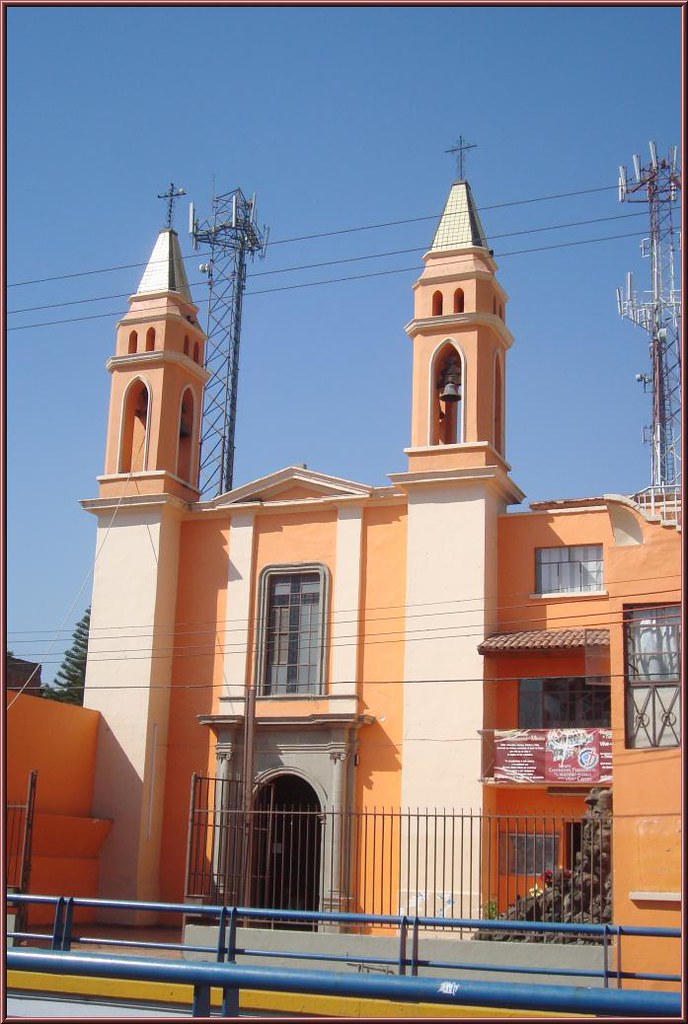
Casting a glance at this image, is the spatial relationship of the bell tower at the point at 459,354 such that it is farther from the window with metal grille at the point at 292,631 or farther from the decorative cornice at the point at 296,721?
the decorative cornice at the point at 296,721

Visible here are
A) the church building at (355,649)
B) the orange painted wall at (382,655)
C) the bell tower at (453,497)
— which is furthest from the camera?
the orange painted wall at (382,655)

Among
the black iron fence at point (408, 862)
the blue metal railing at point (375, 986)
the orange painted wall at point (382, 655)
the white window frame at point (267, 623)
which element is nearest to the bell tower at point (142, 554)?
the black iron fence at point (408, 862)

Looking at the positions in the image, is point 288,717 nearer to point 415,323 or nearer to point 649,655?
point 415,323

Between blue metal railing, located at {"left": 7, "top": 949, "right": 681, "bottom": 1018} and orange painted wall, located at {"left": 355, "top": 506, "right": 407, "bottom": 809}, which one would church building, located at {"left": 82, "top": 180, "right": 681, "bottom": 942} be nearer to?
orange painted wall, located at {"left": 355, "top": 506, "right": 407, "bottom": 809}

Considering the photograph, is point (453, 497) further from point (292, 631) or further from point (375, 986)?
point (375, 986)

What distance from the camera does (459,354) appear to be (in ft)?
80.0

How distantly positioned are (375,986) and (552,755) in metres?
16.8

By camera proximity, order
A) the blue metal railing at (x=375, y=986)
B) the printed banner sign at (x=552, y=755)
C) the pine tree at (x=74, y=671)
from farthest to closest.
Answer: the pine tree at (x=74, y=671), the printed banner sign at (x=552, y=755), the blue metal railing at (x=375, y=986)

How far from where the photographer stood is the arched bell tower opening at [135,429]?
26.9 metres

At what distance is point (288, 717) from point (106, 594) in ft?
16.8

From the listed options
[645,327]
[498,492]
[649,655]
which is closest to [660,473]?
[645,327]

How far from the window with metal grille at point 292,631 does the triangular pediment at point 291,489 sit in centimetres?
165

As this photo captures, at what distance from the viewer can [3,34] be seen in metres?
6.45

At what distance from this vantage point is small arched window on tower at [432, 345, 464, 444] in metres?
24.2
